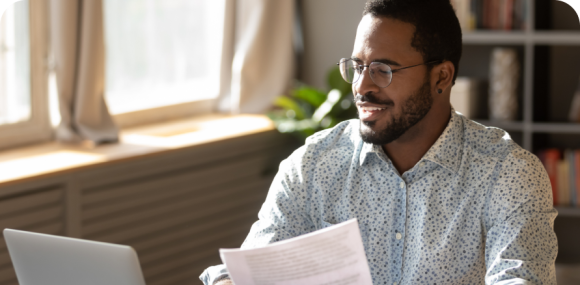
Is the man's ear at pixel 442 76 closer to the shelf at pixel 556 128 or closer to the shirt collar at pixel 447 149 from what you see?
the shirt collar at pixel 447 149

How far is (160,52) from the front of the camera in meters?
3.31

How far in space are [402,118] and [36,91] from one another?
170 cm

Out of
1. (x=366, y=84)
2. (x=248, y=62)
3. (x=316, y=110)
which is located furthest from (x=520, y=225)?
(x=248, y=62)

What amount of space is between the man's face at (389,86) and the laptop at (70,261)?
24.5 inches

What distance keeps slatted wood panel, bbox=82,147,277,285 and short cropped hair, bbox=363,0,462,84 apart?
4.66 ft

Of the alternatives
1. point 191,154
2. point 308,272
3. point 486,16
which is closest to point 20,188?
point 191,154

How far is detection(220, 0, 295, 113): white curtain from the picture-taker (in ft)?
11.3

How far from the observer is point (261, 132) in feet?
10.5

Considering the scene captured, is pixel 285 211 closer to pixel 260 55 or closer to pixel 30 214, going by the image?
pixel 30 214

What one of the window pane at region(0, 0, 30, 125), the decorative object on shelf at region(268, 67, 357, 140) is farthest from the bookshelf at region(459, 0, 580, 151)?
the window pane at region(0, 0, 30, 125)

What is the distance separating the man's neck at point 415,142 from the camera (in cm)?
157

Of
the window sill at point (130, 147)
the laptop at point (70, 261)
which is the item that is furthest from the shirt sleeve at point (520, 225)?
the window sill at point (130, 147)

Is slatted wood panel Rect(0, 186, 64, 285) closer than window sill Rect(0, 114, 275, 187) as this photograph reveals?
Yes

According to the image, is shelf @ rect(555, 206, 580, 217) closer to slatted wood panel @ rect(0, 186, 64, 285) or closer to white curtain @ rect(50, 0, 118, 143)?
white curtain @ rect(50, 0, 118, 143)
